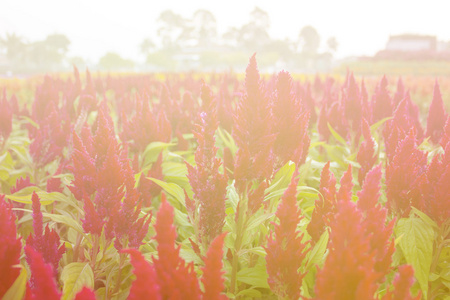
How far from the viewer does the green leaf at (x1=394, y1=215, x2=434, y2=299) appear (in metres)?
1.54

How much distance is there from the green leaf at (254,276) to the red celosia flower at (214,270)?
32.1 inches

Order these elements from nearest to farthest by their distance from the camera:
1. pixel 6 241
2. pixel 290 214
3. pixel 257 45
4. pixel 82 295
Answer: pixel 82 295, pixel 6 241, pixel 290 214, pixel 257 45

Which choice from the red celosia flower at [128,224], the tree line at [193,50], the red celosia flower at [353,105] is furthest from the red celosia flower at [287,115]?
the tree line at [193,50]

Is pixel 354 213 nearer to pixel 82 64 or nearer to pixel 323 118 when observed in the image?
pixel 323 118

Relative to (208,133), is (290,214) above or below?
below

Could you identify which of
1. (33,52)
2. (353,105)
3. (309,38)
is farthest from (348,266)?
(309,38)

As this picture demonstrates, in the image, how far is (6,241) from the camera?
93cm

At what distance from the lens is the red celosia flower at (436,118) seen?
2.82m

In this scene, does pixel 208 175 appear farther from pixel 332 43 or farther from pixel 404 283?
pixel 332 43

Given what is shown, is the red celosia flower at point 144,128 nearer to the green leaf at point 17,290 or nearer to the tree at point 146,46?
the green leaf at point 17,290

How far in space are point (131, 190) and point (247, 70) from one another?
0.66 m

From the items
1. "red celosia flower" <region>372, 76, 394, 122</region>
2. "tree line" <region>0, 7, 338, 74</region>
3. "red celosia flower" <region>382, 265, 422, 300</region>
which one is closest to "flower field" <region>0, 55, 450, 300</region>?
"red celosia flower" <region>382, 265, 422, 300</region>

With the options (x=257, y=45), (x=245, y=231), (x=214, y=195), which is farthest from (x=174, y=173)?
(x=257, y=45)

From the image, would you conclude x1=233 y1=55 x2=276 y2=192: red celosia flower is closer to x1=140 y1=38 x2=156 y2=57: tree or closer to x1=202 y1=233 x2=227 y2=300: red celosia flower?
x1=202 y1=233 x2=227 y2=300: red celosia flower
